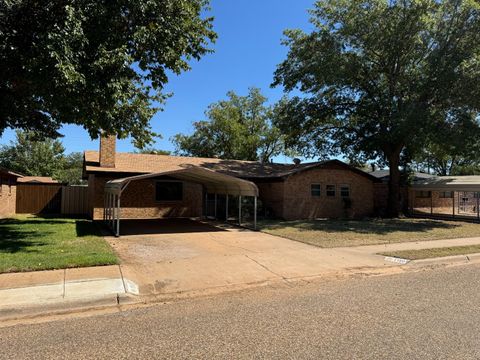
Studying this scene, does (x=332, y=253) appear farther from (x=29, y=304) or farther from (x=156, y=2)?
(x=156, y=2)

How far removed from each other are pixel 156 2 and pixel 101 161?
1228 centimetres

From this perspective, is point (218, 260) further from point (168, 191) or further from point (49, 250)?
point (168, 191)

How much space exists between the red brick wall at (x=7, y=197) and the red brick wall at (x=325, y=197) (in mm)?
15963

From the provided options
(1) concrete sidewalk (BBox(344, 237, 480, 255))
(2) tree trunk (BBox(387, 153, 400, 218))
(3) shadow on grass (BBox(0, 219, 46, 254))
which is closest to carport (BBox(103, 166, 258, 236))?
(3) shadow on grass (BBox(0, 219, 46, 254))

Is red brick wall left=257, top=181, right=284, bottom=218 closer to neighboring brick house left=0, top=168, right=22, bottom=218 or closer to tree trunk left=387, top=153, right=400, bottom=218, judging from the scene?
tree trunk left=387, top=153, right=400, bottom=218

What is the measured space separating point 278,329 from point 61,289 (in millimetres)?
4074

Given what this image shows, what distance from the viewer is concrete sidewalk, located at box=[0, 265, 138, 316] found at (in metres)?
5.79

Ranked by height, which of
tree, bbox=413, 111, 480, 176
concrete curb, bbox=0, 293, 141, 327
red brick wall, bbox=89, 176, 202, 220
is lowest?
concrete curb, bbox=0, 293, 141, 327

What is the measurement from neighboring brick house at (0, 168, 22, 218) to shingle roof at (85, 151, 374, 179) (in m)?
4.41

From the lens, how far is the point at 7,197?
21094mm

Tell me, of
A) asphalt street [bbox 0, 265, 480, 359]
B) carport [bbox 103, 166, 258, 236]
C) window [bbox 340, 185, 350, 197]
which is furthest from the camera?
window [bbox 340, 185, 350, 197]

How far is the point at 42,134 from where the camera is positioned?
16.2 metres

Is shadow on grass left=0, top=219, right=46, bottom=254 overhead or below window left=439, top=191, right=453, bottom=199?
below

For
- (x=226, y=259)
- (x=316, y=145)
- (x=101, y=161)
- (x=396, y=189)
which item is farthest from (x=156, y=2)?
(x=396, y=189)
